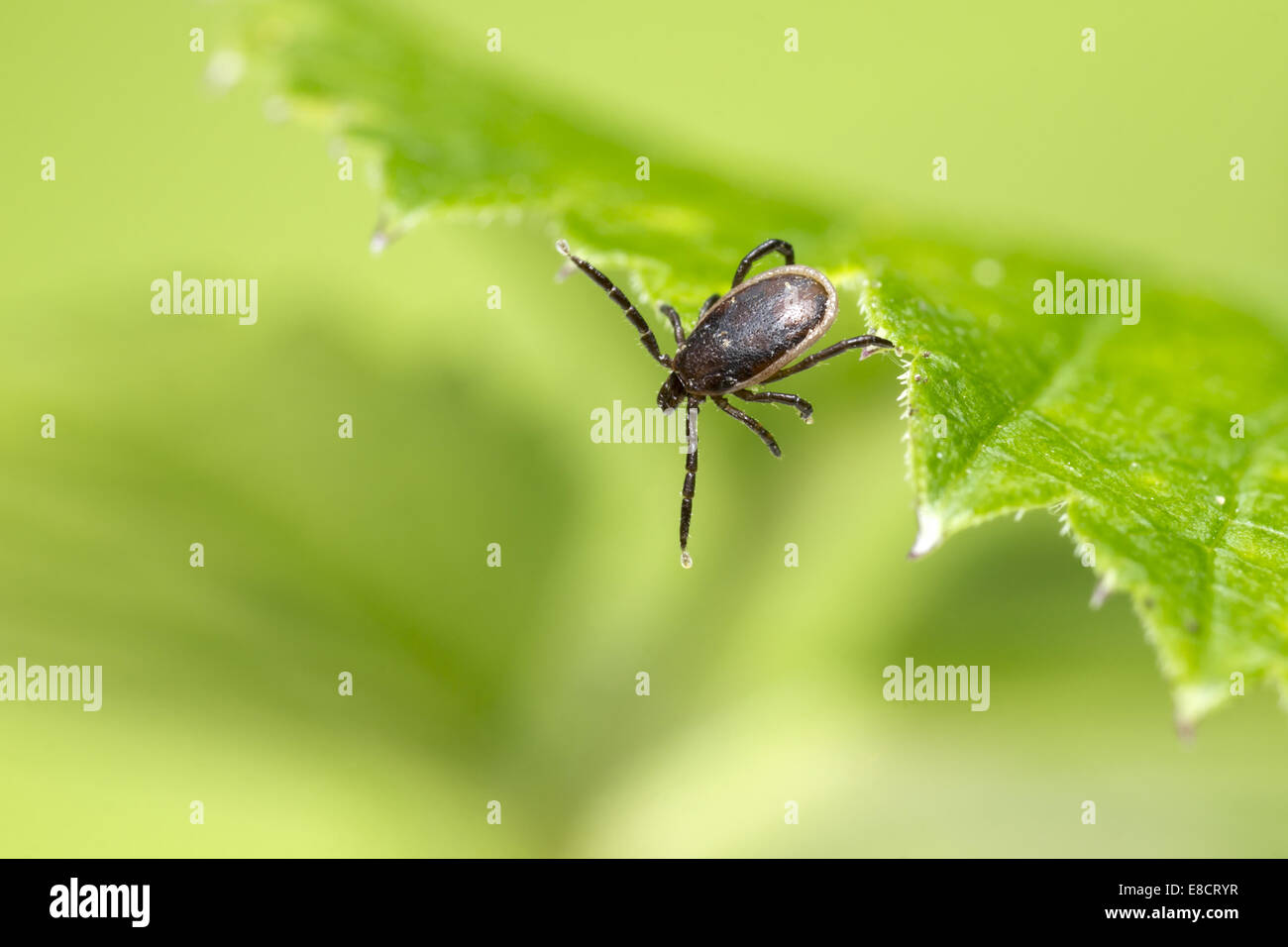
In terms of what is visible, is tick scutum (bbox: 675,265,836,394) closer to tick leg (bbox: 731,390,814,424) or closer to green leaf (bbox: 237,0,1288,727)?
tick leg (bbox: 731,390,814,424)

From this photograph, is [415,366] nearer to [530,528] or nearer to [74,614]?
[530,528]

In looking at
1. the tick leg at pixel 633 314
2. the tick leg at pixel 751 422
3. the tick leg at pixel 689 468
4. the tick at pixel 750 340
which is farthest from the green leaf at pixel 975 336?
the tick leg at pixel 689 468

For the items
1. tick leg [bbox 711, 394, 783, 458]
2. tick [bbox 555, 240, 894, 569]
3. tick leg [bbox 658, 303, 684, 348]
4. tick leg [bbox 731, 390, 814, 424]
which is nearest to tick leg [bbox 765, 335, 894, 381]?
tick [bbox 555, 240, 894, 569]

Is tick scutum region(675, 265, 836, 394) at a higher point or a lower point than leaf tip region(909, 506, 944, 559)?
higher

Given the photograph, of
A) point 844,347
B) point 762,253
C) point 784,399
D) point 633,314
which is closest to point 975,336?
point 844,347

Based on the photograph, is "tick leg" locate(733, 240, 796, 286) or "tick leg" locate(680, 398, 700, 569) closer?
"tick leg" locate(733, 240, 796, 286)

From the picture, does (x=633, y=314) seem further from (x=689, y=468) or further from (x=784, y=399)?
(x=784, y=399)

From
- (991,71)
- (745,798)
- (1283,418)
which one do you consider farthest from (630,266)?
(991,71)

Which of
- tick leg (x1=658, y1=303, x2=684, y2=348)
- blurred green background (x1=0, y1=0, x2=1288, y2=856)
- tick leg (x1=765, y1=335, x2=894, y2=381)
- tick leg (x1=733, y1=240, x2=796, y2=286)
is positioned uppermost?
tick leg (x1=733, y1=240, x2=796, y2=286)
